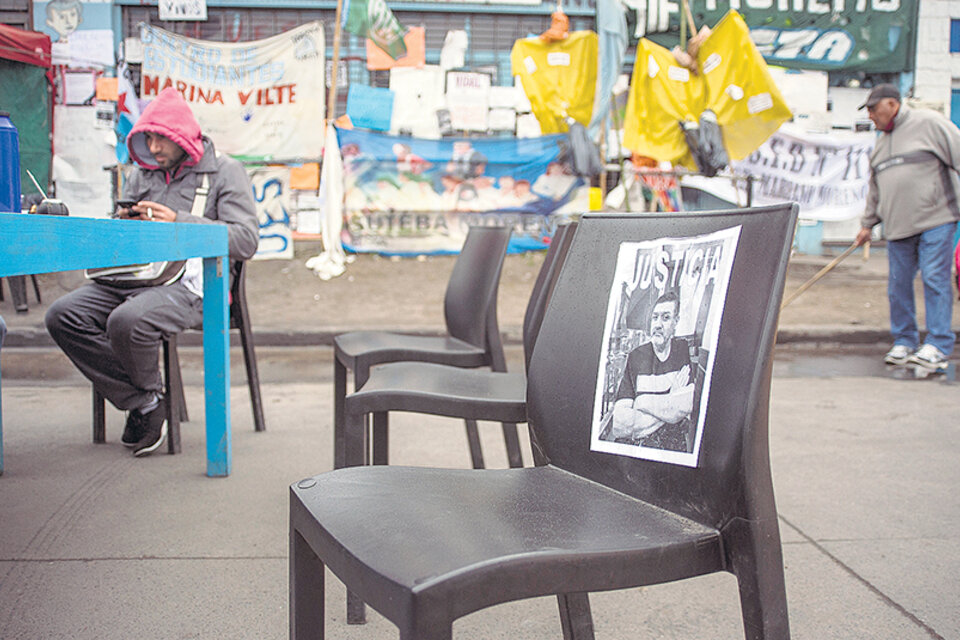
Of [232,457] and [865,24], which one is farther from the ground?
[865,24]

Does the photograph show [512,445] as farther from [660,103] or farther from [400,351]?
[660,103]

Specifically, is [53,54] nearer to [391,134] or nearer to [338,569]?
[391,134]

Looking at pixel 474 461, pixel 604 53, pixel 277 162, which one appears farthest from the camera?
pixel 277 162

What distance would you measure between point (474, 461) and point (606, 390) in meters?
1.47

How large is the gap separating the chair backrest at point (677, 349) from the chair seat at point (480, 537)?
0.06 meters

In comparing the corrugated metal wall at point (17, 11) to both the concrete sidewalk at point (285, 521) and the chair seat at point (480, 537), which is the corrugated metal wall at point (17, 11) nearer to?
the concrete sidewalk at point (285, 521)

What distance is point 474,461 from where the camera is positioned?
111 inches

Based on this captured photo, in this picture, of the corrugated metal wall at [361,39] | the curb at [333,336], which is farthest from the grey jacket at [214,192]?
the corrugated metal wall at [361,39]

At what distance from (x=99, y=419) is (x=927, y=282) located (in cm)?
481

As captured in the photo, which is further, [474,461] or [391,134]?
[391,134]

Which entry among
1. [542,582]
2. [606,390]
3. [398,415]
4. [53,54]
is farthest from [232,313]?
[53,54]

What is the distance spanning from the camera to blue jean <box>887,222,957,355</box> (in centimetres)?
520

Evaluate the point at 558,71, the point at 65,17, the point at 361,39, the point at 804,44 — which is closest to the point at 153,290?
the point at 558,71

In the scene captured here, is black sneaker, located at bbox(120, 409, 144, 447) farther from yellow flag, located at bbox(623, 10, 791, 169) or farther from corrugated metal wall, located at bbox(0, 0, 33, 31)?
corrugated metal wall, located at bbox(0, 0, 33, 31)
